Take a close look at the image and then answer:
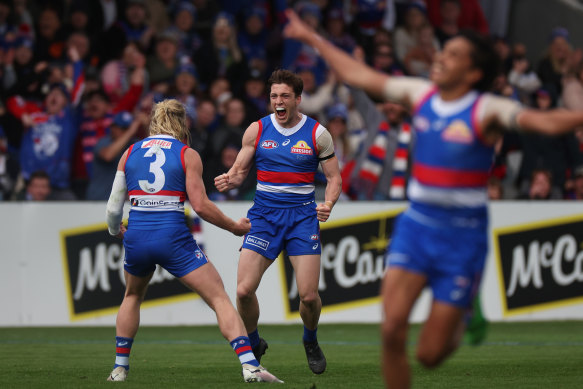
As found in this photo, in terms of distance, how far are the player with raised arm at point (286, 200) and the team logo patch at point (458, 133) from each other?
3.08 m

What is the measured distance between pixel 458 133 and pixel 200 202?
263cm

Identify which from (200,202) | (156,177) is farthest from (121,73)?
(200,202)

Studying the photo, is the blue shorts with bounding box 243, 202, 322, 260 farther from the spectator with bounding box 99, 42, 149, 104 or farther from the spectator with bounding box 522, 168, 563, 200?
the spectator with bounding box 99, 42, 149, 104

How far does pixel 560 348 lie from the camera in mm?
11070

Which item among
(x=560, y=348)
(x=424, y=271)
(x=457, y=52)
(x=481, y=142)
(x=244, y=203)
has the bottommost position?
(x=560, y=348)

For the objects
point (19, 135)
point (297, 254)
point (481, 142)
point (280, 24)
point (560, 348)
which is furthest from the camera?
point (280, 24)

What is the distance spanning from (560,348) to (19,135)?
8635mm

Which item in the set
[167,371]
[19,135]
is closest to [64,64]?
[19,135]

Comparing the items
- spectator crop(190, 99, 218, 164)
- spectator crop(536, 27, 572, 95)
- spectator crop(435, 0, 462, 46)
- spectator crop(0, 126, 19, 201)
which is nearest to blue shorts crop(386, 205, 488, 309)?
spectator crop(190, 99, 218, 164)

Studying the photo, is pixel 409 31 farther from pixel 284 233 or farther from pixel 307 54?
pixel 284 233

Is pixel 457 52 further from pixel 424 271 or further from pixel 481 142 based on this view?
pixel 424 271

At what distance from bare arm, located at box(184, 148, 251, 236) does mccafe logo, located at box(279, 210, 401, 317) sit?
597 cm

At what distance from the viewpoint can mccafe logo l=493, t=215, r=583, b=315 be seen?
14094 millimetres

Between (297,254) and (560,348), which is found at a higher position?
(297,254)
